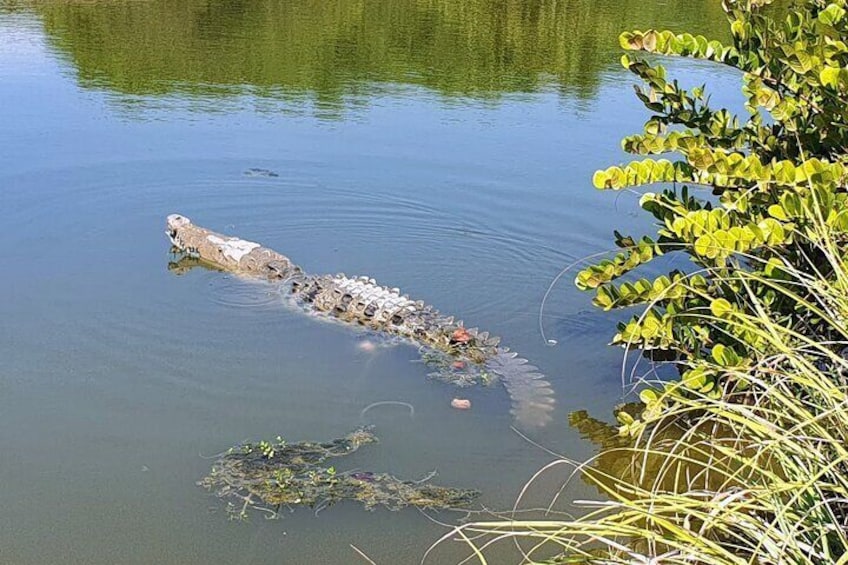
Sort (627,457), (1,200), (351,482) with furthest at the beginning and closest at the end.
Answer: (1,200)
(627,457)
(351,482)

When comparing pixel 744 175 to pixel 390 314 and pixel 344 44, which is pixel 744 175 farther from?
pixel 344 44

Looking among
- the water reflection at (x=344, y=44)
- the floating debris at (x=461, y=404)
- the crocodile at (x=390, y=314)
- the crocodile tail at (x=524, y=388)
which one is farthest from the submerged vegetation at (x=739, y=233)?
the water reflection at (x=344, y=44)

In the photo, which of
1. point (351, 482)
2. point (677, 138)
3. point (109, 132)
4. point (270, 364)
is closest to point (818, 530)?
point (677, 138)

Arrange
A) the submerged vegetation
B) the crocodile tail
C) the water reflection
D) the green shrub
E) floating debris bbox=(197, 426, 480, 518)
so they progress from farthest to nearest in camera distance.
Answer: the water reflection, the crocodile tail, floating debris bbox=(197, 426, 480, 518), the green shrub, the submerged vegetation

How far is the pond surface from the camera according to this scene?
378cm

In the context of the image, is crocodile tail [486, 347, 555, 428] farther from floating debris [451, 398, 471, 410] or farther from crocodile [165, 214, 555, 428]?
floating debris [451, 398, 471, 410]

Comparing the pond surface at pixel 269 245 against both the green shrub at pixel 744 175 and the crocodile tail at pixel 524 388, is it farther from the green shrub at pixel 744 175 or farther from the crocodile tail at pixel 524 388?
the green shrub at pixel 744 175

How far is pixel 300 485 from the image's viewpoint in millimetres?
3736

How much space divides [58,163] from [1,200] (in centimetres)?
90

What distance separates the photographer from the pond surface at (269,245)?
12.4 feet

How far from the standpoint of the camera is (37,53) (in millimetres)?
11711

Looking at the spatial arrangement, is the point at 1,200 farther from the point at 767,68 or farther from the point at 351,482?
the point at 767,68

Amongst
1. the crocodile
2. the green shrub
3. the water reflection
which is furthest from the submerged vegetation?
the water reflection

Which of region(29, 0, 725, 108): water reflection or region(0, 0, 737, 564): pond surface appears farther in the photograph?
region(29, 0, 725, 108): water reflection
